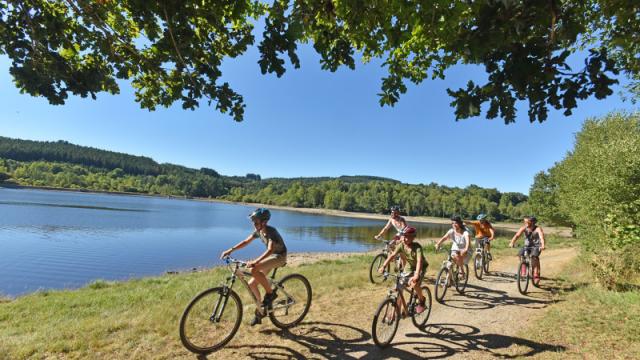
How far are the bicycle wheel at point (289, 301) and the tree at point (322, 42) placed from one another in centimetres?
348

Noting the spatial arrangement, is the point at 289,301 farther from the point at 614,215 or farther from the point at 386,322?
the point at 614,215

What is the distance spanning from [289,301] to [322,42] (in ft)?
15.5

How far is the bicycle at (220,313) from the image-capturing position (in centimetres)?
517

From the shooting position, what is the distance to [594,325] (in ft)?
21.6

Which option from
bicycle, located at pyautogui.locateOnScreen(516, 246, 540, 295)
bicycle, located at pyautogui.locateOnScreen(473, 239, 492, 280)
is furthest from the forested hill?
bicycle, located at pyautogui.locateOnScreen(516, 246, 540, 295)

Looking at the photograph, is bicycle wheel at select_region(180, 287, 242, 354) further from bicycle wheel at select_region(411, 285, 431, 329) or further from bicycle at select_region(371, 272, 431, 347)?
bicycle wheel at select_region(411, 285, 431, 329)

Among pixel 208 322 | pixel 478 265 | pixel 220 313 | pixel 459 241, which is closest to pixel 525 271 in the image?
pixel 478 265

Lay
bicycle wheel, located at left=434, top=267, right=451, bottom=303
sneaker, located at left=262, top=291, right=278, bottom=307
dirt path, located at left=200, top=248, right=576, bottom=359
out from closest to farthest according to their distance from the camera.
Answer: dirt path, located at left=200, top=248, right=576, bottom=359, sneaker, located at left=262, top=291, right=278, bottom=307, bicycle wheel, located at left=434, top=267, right=451, bottom=303

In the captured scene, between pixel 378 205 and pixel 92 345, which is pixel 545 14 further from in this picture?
pixel 378 205

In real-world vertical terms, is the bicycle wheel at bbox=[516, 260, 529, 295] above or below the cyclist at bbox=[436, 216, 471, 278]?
below

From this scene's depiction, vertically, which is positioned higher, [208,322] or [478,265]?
[478,265]

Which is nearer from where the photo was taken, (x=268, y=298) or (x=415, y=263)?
(x=268, y=298)

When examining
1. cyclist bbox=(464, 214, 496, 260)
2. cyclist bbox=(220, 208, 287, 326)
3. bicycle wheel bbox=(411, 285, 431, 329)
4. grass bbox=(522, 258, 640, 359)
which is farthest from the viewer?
cyclist bbox=(464, 214, 496, 260)

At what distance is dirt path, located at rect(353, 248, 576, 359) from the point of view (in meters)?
5.70
